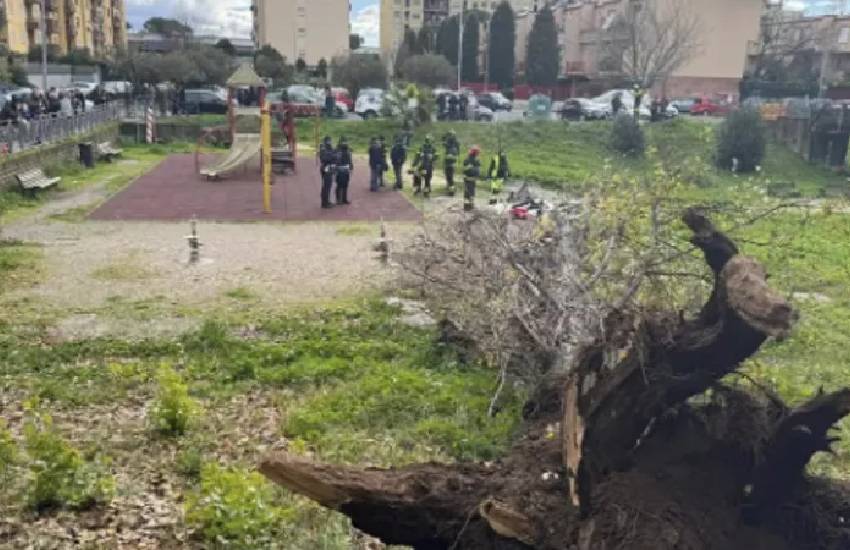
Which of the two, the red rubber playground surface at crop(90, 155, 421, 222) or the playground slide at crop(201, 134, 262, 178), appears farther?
the playground slide at crop(201, 134, 262, 178)

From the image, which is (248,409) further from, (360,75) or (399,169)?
(360,75)

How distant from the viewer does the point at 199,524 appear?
5992mm

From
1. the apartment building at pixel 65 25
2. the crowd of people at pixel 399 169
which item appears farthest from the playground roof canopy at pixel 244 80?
the apartment building at pixel 65 25

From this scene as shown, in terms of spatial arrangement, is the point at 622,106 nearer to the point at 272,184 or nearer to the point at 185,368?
the point at 272,184

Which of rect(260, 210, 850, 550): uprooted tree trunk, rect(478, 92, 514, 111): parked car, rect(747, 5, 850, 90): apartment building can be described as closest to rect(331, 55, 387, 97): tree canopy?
rect(478, 92, 514, 111): parked car

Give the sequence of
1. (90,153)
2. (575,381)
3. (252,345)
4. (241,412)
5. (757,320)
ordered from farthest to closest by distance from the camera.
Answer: (90,153) → (252,345) → (241,412) → (575,381) → (757,320)

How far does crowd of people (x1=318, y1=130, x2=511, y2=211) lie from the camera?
19.7m

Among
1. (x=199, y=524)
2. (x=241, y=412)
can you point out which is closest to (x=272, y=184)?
(x=241, y=412)

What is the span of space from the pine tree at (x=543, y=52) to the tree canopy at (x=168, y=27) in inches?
1291

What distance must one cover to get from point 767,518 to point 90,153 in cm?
2463

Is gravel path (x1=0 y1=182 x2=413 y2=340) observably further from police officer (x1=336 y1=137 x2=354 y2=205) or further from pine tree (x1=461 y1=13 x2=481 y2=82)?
pine tree (x1=461 y1=13 x2=481 y2=82)

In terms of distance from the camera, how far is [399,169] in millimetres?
23500

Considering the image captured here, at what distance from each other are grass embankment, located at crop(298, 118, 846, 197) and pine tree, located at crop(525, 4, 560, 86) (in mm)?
23800

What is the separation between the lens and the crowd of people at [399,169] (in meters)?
19.7
